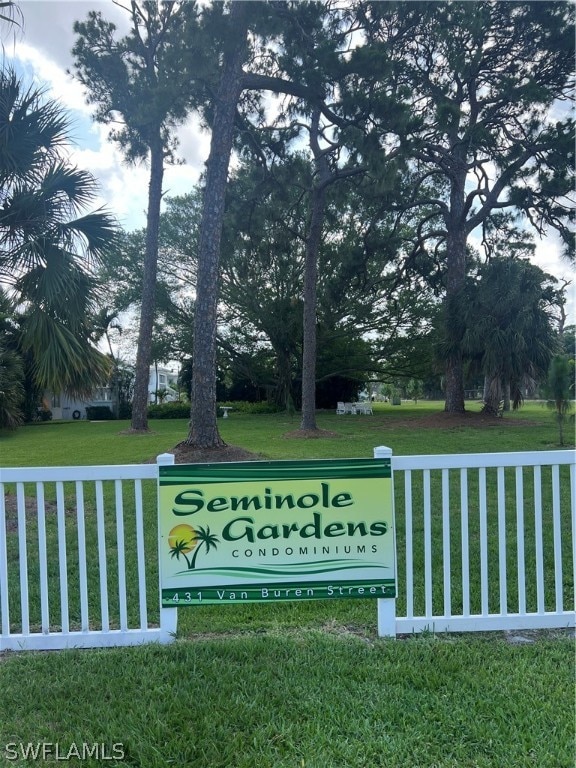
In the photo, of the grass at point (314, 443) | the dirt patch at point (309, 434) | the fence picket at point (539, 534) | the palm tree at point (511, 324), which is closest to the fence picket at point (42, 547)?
the fence picket at point (539, 534)

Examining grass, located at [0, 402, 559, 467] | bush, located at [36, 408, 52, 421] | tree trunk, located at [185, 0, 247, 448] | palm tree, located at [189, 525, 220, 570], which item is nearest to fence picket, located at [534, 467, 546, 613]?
palm tree, located at [189, 525, 220, 570]

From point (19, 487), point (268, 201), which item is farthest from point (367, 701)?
point (268, 201)

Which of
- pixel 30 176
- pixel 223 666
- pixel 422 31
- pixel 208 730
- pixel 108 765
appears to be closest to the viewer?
pixel 108 765

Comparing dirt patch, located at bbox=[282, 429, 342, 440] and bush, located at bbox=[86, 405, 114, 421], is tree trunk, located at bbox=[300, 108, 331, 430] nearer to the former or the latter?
dirt patch, located at bbox=[282, 429, 342, 440]

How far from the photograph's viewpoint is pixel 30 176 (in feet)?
21.5

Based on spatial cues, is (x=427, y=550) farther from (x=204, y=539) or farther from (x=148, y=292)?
(x=148, y=292)

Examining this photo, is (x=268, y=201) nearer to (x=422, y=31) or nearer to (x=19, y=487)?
(x=422, y=31)

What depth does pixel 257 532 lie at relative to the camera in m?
3.02

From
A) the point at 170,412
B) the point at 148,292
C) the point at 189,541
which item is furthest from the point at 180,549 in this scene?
the point at 170,412

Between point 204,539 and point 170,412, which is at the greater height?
point 204,539

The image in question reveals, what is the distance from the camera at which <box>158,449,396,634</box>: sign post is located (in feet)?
9.86

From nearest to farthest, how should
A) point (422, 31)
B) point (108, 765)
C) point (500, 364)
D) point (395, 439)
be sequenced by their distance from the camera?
point (108, 765) < point (422, 31) < point (395, 439) < point (500, 364)

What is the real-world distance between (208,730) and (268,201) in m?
15.2

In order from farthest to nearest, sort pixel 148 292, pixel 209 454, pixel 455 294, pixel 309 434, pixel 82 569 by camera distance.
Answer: pixel 455 294 → pixel 148 292 → pixel 309 434 → pixel 209 454 → pixel 82 569
